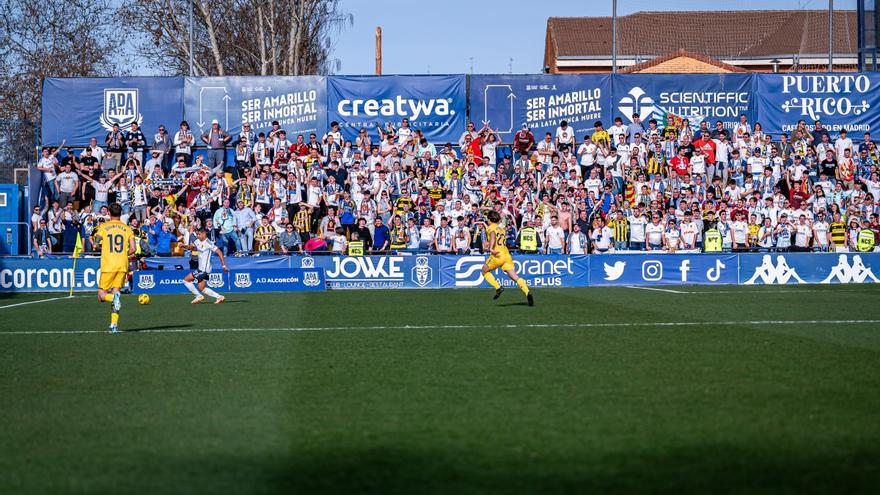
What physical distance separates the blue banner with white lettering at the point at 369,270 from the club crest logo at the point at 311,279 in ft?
1.41

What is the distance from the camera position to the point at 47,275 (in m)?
26.7

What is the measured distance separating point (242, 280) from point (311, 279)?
1.91 meters

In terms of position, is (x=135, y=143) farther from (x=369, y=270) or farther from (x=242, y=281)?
(x=369, y=270)

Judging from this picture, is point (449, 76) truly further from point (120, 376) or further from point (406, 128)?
point (120, 376)

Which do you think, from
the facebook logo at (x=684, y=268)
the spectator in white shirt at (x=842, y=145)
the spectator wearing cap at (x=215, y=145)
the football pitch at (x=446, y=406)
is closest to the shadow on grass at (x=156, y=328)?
the football pitch at (x=446, y=406)

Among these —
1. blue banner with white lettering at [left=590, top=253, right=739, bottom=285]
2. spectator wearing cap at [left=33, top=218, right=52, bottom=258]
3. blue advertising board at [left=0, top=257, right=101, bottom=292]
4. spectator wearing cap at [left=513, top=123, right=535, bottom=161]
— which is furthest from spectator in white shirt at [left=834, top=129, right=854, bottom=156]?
spectator wearing cap at [left=33, top=218, right=52, bottom=258]

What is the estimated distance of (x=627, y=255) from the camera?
91.8 ft

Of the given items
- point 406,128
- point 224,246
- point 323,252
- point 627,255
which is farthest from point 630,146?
point 224,246

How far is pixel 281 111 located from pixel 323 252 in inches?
319

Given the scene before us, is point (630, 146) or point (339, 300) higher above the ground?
point (630, 146)

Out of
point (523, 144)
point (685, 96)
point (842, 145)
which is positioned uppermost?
point (685, 96)

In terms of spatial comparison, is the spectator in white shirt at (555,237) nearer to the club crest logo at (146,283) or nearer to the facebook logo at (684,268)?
the facebook logo at (684,268)

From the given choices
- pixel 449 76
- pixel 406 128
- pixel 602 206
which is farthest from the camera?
pixel 449 76

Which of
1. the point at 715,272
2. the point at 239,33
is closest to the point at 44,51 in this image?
the point at 239,33
